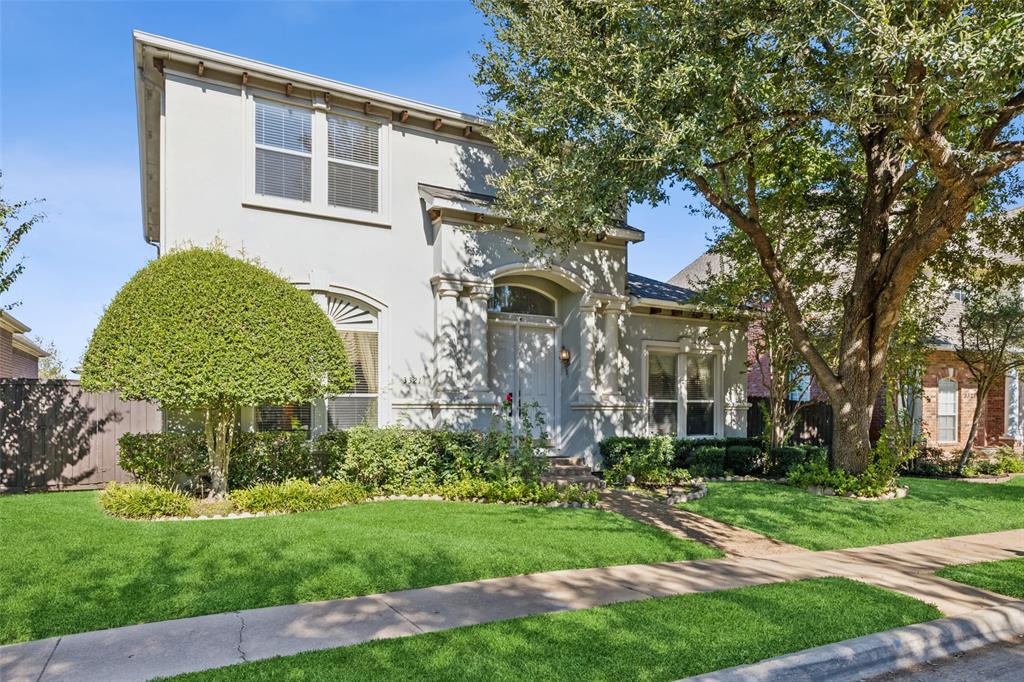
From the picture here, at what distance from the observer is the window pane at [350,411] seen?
11000 millimetres

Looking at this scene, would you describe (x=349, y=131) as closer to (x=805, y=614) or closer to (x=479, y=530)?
(x=479, y=530)

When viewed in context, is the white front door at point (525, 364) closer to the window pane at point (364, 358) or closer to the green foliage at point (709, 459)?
the window pane at point (364, 358)

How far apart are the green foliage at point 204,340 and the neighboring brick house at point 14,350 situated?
12.2m

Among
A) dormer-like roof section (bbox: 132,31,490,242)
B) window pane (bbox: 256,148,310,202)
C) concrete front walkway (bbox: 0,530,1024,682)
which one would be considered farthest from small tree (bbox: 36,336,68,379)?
concrete front walkway (bbox: 0,530,1024,682)

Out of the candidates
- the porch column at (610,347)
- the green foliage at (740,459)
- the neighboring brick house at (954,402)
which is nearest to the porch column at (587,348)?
the porch column at (610,347)

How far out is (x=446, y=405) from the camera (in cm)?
1145

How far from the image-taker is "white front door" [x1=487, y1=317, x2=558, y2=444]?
498 inches

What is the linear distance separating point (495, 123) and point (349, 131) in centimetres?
254

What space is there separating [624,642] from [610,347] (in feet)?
30.7

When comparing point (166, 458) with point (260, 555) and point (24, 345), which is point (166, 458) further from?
point (24, 345)

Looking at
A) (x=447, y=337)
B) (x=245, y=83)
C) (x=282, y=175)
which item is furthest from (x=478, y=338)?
(x=245, y=83)

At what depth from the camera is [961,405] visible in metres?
19.6

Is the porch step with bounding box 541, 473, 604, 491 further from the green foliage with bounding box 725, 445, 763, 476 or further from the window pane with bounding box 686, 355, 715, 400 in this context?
the window pane with bounding box 686, 355, 715, 400

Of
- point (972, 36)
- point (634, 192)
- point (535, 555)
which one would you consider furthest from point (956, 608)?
point (634, 192)
